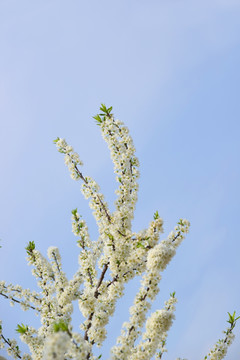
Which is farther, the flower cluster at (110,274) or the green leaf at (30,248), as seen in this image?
the green leaf at (30,248)

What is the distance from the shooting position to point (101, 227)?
9578mm

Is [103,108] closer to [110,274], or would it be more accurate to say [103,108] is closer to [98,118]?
[98,118]

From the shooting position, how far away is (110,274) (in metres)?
9.02

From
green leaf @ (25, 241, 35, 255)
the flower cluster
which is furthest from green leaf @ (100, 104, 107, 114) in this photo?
green leaf @ (25, 241, 35, 255)

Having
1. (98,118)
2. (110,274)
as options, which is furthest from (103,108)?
(110,274)

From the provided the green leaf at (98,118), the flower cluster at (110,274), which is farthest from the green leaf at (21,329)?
the green leaf at (98,118)

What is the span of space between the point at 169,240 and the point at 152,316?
1607mm

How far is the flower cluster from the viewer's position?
805cm

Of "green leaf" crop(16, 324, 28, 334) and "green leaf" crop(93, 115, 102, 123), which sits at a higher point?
"green leaf" crop(93, 115, 102, 123)

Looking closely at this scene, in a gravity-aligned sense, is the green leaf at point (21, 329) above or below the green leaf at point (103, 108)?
below

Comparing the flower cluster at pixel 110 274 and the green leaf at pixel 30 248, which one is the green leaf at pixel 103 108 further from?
the green leaf at pixel 30 248

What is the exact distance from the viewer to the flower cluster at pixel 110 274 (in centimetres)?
805

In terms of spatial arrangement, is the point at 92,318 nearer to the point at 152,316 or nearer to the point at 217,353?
the point at 152,316

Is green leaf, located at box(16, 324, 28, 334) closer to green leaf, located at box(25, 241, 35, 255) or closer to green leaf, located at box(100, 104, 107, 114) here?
green leaf, located at box(25, 241, 35, 255)
